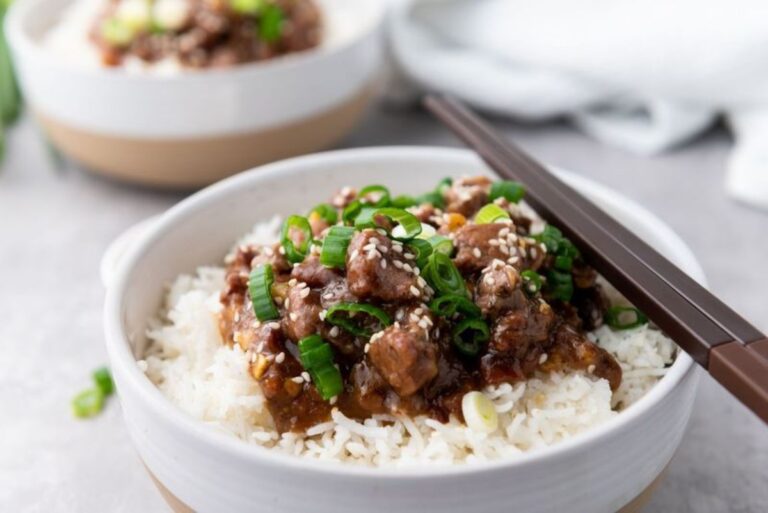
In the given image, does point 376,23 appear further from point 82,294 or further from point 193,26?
point 82,294

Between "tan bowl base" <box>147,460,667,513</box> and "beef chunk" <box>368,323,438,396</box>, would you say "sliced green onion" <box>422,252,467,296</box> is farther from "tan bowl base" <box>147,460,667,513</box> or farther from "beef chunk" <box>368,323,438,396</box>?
"tan bowl base" <box>147,460,667,513</box>

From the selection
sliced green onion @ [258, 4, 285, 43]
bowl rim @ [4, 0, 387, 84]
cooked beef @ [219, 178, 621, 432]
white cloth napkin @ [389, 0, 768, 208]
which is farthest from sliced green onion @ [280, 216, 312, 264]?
white cloth napkin @ [389, 0, 768, 208]

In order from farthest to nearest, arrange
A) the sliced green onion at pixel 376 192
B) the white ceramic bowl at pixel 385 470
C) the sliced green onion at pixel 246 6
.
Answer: the sliced green onion at pixel 246 6
the sliced green onion at pixel 376 192
the white ceramic bowl at pixel 385 470

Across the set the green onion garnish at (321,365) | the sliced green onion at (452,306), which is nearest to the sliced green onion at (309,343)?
the green onion garnish at (321,365)

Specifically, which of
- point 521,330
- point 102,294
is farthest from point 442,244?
point 102,294

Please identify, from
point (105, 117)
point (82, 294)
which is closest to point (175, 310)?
point (82, 294)

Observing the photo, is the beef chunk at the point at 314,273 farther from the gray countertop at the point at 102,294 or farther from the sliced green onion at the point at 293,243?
the gray countertop at the point at 102,294

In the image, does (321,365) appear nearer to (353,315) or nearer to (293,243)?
(353,315)
